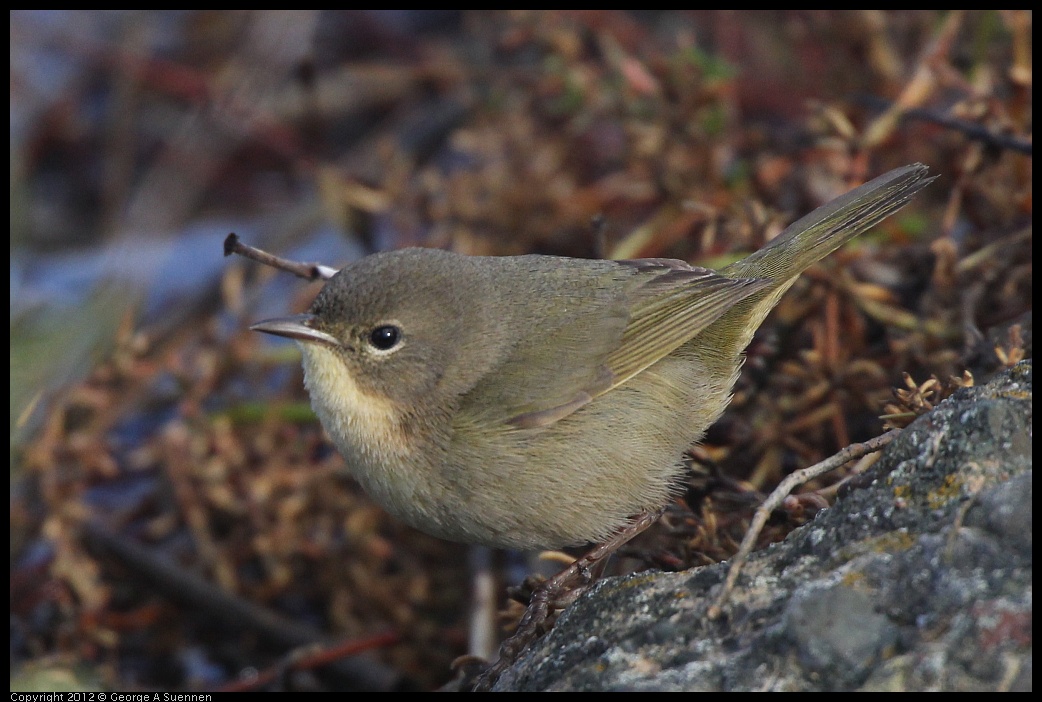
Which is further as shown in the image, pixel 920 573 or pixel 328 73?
pixel 328 73

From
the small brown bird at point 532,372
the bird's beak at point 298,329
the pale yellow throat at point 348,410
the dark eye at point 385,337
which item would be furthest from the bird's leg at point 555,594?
the bird's beak at point 298,329

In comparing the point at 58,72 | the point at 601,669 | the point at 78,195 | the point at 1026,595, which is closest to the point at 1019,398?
the point at 1026,595

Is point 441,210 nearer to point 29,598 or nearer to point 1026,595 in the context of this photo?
point 29,598

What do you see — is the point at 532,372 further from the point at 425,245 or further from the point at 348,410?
the point at 425,245

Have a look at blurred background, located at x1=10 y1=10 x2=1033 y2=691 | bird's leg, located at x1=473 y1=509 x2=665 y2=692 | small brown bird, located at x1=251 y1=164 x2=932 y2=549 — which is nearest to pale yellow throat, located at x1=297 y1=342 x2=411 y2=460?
small brown bird, located at x1=251 y1=164 x2=932 y2=549

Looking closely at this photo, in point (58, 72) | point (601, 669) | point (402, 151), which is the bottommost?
point (601, 669)

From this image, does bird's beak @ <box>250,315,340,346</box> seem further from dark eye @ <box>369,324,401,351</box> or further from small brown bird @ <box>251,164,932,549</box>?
dark eye @ <box>369,324,401,351</box>

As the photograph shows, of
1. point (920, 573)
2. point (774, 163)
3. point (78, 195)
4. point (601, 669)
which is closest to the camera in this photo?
point (920, 573)
